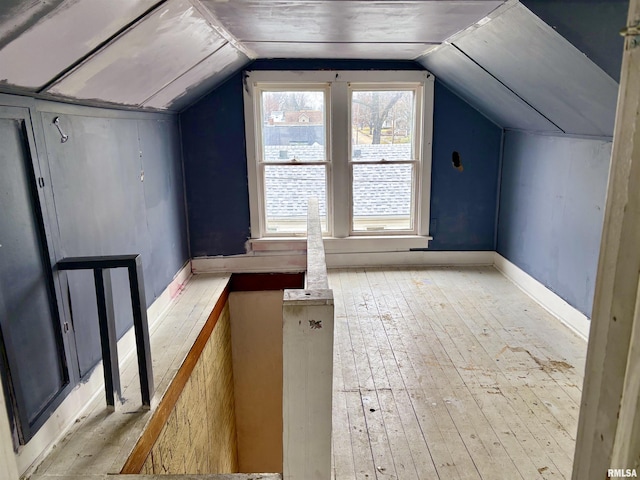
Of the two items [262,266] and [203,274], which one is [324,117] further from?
[203,274]

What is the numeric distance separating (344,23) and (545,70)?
4.14ft

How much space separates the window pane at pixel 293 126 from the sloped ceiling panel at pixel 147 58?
1417mm

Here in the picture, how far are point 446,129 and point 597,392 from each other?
169 inches

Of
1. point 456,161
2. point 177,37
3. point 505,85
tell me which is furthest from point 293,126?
point 177,37

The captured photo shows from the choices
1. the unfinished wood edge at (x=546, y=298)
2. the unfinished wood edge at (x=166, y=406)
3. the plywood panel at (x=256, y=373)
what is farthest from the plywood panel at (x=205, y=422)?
the unfinished wood edge at (x=546, y=298)

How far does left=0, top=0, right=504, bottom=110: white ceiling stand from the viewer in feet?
5.46

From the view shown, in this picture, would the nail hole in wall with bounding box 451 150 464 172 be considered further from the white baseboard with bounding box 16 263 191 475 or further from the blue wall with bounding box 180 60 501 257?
the white baseboard with bounding box 16 263 191 475

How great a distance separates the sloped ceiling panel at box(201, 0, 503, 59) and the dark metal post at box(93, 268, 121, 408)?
4.75ft

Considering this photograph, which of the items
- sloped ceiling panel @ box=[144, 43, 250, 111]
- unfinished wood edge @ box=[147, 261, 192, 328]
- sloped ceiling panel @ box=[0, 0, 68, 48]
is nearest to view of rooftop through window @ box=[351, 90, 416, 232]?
sloped ceiling panel @ box=[144, 43, 250, 111]

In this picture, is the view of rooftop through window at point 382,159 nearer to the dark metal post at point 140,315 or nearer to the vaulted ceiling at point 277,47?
the vaulted ceiling at point 277,47

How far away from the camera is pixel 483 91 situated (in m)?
4.00

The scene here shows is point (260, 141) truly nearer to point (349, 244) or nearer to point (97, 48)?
point (349, 244)

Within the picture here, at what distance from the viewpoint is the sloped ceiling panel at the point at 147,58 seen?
2.12 metres

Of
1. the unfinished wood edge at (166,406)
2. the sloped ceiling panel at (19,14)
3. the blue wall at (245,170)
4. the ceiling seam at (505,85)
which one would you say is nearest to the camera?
the sloped ceiling panel at (19,14)
